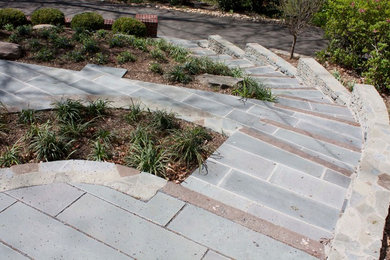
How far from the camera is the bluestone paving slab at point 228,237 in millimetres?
2562

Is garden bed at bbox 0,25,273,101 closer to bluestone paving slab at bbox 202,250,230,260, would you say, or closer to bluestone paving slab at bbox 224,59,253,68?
bluestone paving slab at bbox 224,59,253,68

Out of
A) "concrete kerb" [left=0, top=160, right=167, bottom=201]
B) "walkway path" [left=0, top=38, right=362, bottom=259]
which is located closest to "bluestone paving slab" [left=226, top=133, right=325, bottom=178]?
"walkway path" [left=0, top=38, right=362, bottom=259]

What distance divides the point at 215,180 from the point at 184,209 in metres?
0.52

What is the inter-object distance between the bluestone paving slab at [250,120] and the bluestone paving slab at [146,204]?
1.74m

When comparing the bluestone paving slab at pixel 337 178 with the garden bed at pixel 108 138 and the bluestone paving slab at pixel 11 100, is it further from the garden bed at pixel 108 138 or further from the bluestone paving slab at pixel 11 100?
the bluestone paving slab at pixel 11 100

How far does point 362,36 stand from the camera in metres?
6.82

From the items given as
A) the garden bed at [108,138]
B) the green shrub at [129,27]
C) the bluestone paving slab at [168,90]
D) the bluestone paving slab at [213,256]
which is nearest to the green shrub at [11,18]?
the green shrub at [129,27]

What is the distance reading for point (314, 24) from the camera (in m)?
12.4

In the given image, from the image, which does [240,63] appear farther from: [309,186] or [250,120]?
[309,186]

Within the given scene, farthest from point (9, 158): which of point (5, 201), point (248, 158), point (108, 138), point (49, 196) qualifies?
point (248, 158)

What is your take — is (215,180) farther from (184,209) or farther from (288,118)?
(288,118)

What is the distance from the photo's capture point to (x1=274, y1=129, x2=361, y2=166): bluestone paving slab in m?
3.93

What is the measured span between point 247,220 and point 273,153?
3.70ft

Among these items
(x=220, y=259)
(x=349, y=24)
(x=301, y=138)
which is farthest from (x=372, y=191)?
(x=349, y=24)
